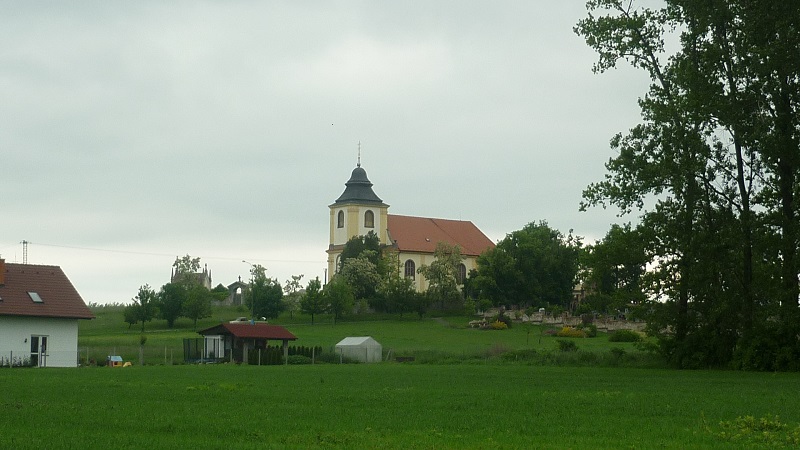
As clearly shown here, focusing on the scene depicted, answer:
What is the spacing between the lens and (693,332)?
1679 inches

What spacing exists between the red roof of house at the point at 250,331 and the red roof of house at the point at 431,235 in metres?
67.4

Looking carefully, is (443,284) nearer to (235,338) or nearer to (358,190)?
(358,190)

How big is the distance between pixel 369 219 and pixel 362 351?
7330 centimetres

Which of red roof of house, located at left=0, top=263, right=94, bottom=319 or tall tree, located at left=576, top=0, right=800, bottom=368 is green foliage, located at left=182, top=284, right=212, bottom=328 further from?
tall tree, located at left=576, top=0, right=800, bottom=368

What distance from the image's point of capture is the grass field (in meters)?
14.5

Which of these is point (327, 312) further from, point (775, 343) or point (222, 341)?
point (775, 343)

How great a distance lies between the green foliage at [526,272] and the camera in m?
116

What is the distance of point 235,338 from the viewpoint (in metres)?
69.2

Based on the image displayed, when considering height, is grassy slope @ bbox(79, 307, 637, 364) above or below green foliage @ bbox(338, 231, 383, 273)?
below

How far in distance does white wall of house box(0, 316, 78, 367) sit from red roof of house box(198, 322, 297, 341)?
10.1 meters

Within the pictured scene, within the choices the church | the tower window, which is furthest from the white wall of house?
the church

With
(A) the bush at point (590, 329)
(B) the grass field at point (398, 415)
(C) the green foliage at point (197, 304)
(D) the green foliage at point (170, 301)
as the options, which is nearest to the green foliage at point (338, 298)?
(C) the green foliage at point (197, 304)

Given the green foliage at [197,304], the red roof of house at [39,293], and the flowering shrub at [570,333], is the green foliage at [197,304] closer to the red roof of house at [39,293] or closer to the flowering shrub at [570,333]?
the flowering shrub at [570,333]

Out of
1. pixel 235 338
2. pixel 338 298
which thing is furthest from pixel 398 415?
pixel 338 298
